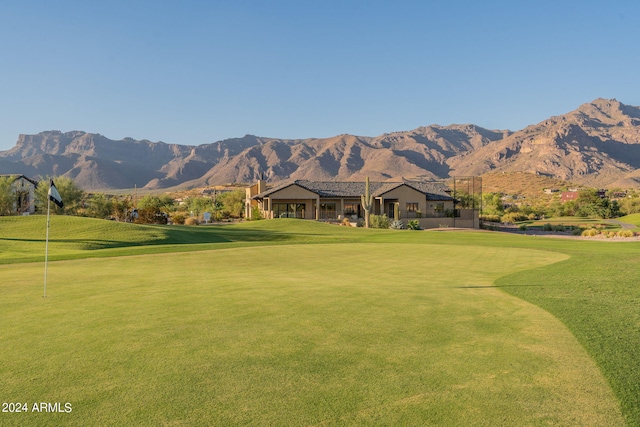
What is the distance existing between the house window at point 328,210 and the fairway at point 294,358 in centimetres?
4940

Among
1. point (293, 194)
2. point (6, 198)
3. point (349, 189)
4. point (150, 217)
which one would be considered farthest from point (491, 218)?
point (6, 198)

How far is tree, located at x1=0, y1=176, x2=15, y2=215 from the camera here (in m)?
48.9

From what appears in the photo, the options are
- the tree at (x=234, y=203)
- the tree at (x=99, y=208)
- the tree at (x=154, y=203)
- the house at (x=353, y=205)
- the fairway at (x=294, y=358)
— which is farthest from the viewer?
the tree at (x=234, y=203)

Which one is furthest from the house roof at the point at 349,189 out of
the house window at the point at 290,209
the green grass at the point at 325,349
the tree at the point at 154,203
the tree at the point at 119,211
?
the green grass at the point at 325,349

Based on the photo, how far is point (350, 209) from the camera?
6216 centimetres

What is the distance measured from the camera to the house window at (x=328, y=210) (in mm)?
60938

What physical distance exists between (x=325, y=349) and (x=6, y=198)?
180 feet

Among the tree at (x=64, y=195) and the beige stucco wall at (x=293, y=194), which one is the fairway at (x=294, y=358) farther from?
the beige stucco wall at (x=293, y=194)

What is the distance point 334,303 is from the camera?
30.3 feet

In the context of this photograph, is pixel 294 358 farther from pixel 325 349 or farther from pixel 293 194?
pixel 293 194

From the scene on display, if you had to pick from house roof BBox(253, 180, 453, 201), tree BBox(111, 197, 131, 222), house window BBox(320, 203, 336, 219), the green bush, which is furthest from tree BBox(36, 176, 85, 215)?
the green bush

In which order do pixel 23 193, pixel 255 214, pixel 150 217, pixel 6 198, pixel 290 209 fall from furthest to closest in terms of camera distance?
pixel 255 214 → pixel 290 209 → pixel 23 193 → pixel 150 217 → pixel 6 198

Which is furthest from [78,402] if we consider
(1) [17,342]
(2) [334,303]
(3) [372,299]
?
(3) [372,299]

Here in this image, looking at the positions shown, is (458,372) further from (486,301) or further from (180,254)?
(180,254)
